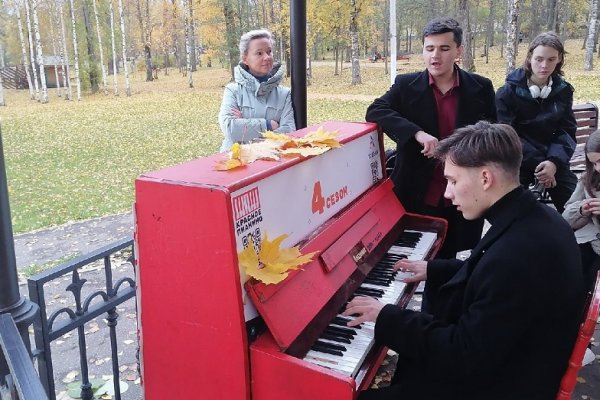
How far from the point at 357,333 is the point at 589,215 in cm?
225

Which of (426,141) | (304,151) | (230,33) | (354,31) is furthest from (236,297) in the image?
(230,33)

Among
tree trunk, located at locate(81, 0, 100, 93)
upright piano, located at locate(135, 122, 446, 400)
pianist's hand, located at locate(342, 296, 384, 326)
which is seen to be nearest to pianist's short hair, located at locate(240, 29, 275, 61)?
upright piano, located at locate(135, 122, 446, 400)

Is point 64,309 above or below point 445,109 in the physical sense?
below

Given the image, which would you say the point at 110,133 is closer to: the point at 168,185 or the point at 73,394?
the point at 73,394

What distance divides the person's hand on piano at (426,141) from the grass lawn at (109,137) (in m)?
6.28

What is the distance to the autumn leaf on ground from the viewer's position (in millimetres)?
1953

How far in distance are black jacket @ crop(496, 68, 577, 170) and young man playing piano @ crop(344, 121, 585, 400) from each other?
2.60 m

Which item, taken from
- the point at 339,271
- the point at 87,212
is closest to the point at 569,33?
the point at 87,212

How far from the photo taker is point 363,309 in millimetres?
2195

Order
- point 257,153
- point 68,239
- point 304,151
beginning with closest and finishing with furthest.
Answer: point 257,153
point 304,151
point 68,239

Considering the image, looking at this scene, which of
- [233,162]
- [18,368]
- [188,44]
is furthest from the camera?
[188,44]

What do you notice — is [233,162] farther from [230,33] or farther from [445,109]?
[230,33]

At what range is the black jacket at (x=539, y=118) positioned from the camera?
435cm

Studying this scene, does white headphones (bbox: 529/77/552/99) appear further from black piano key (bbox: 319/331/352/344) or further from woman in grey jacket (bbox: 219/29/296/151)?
black piano key (bbox: 319/331/352/344)
